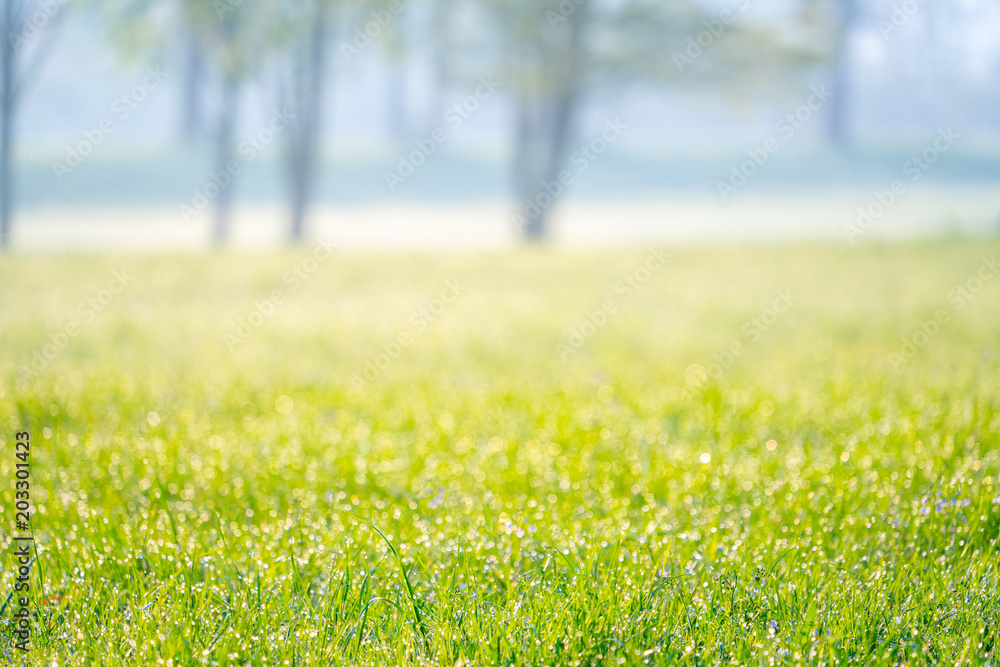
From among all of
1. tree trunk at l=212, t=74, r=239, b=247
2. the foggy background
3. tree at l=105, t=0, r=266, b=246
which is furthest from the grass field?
tree trunk at l=212, t=74, r=239, b=247

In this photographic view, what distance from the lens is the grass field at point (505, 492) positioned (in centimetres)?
253

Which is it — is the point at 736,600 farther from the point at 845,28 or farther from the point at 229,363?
the point at 845,28

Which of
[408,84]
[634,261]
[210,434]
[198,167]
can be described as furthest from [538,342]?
[408,84]

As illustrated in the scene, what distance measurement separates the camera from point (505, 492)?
382 cm

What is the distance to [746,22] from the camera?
1842 centimetres

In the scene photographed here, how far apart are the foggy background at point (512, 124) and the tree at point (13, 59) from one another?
8cm

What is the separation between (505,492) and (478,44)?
56.5 ft

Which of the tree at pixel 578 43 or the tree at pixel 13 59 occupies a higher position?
the tree at pixel 578 43

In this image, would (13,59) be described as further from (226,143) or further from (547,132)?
(547,132)

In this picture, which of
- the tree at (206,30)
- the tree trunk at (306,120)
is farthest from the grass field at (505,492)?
the tree trunk at (306,120)

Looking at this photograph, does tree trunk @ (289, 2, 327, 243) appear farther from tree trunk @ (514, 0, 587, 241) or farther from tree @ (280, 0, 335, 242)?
tree trunk @ (514, 0, 587, 241)

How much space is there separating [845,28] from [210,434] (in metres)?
22.8

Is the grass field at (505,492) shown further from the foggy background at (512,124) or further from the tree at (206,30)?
the tree at (206,30)

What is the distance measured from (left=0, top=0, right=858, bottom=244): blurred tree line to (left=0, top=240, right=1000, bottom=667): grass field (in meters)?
11.0
